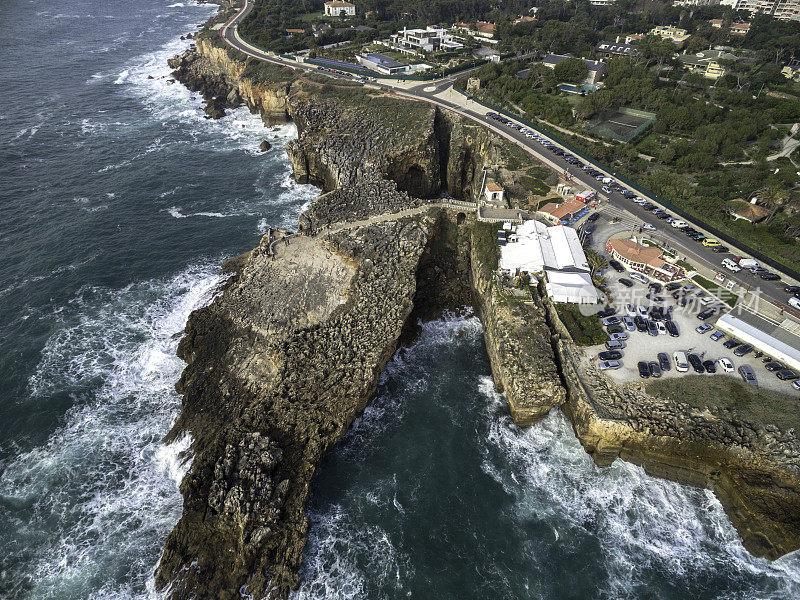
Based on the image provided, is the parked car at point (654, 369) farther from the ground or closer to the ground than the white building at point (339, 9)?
closer to the ground

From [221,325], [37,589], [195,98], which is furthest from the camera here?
[195,98]

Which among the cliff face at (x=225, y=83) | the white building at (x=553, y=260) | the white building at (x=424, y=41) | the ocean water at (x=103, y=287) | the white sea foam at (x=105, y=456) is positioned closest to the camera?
the white sea foam at (x=105, y=456)

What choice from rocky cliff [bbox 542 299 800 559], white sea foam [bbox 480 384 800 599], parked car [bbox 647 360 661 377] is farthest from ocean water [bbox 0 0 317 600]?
parked car [bbox 647 360 661 377]

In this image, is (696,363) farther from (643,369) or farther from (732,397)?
(643,369)

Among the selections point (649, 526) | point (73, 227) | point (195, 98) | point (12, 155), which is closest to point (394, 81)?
point (195, 98)

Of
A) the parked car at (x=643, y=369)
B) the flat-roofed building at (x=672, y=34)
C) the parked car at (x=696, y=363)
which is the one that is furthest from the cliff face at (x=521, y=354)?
the flat-roofed building at (x=672, y=34)

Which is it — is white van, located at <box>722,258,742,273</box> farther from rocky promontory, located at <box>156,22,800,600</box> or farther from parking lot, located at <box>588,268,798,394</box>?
rocky promontory, located at <box>156,22,800,600</box>

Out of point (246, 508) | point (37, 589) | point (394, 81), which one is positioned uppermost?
point (394, 81)

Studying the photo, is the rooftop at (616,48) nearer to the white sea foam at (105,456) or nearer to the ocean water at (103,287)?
the ocean water at (103,287)

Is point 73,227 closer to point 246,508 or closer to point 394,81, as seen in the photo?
point 246,508
